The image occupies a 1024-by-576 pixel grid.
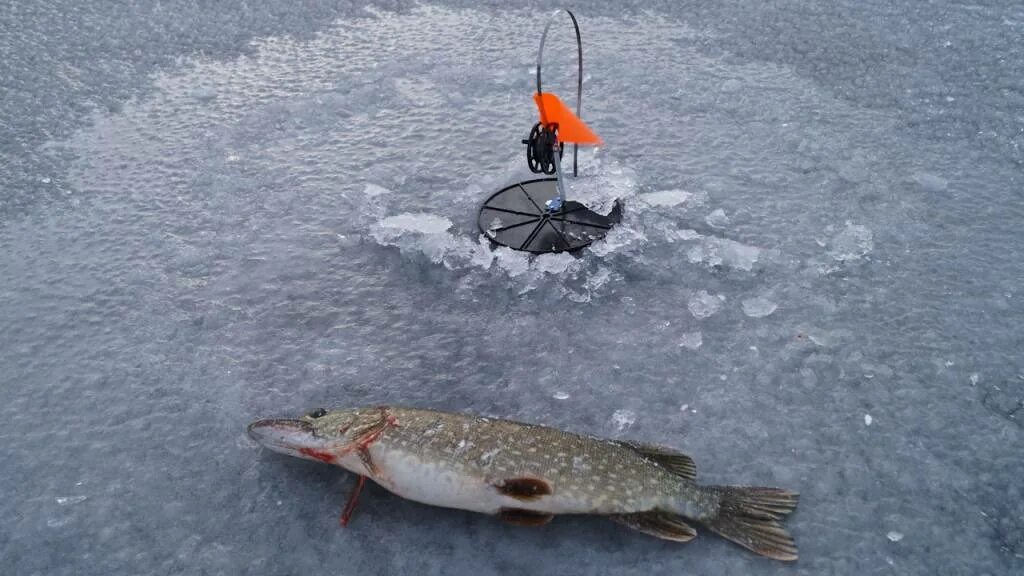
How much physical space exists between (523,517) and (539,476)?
0.20 m

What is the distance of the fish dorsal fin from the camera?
329 cm

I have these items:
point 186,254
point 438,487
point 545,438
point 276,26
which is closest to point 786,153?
point 545,438

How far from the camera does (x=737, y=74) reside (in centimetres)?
678

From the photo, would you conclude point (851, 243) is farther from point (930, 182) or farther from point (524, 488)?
point (524, 488)

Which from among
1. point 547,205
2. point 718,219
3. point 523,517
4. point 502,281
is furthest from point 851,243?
point 523,517

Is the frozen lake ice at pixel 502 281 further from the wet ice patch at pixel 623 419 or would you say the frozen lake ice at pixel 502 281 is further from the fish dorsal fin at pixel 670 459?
the fish dorsal fin at pixel 670 459

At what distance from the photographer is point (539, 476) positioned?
3.10 meters

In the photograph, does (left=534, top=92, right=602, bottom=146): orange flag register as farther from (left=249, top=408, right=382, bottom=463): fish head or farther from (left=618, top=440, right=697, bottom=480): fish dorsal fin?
(left=249, top=408, right=382, bottom=463): fish head

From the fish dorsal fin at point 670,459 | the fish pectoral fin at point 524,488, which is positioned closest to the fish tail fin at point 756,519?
the fish dorsal fin at point 670,459

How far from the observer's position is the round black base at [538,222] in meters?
4.86

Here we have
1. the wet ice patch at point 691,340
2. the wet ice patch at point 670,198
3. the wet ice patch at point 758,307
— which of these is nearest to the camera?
the wet ice patch at point 691,340

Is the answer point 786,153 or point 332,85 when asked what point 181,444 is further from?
point 786,153

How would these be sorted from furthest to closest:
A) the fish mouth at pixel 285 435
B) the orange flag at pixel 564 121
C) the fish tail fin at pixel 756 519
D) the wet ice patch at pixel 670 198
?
1. the wet ice patch at pixel 670 198
2. the orange flag at pixel 564 121
3. the fish mouth at pixel 285 435
4. the fish tail fin at pixel 756 519

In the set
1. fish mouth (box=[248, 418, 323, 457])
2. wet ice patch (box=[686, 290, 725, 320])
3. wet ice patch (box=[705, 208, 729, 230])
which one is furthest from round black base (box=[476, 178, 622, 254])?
fish mouth (box=[248, 418, 323, 457])
